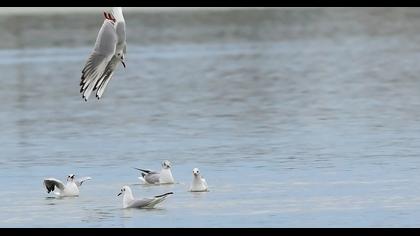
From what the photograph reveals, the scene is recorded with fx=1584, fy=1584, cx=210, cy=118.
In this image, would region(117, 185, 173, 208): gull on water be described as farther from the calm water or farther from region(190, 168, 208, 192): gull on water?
region(190, 168, 208, 192): gull on water

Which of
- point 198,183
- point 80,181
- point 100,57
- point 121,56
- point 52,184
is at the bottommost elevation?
point 121,56

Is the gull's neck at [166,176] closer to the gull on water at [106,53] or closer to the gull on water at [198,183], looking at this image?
the gull on water at [198,183]

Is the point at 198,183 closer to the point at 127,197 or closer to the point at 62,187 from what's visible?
the point at 127,197

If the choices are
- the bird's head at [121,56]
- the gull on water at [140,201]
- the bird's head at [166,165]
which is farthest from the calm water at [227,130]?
the bird's head at [121,56]

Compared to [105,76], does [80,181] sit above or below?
above

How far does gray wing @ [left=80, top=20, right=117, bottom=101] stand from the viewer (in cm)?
1023

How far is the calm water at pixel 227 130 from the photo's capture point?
1273 cm

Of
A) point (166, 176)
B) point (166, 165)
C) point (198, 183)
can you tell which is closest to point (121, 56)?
point (198, 183)

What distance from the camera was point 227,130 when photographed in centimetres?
1798

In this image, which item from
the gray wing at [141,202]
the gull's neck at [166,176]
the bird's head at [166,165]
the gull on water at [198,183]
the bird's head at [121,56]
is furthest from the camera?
the bird's head at [166,165]

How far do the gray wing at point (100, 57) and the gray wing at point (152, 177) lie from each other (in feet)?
11.4

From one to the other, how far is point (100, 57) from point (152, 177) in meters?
3.78
